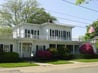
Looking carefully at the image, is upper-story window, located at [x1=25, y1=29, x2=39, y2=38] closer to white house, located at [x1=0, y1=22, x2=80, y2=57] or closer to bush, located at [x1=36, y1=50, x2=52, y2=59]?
white house, located at [x1=0, y1=22, x2=80, y2=57]

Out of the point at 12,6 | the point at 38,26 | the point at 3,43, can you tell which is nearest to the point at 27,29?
the point at 38,26

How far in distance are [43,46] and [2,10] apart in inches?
929

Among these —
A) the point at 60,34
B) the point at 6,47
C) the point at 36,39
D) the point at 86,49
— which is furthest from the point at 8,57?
the point at 86,49

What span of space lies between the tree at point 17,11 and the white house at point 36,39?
49.7 ft

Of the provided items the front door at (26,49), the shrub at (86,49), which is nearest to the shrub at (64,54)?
the shrub at (86,49)

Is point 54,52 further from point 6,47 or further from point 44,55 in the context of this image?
point 6,47

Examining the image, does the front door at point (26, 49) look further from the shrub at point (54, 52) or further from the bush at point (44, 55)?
the shrub at point (54, 52)

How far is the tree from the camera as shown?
63322 millimetres

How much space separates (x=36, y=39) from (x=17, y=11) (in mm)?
23500

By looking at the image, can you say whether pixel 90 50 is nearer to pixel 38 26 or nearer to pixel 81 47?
pixel 81 47

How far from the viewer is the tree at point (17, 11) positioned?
63322mm

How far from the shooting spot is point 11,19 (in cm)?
6462

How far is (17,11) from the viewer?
64.6 m

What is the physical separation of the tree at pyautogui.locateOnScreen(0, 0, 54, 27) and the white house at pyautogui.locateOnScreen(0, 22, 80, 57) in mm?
15136
